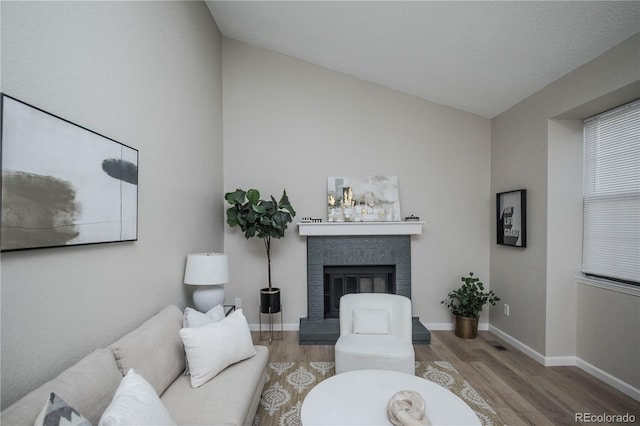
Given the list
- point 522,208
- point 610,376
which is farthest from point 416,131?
point 610,376

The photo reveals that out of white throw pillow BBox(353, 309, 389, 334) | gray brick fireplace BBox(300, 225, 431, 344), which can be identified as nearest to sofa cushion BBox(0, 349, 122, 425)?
white throw pillow BBox(353, 309, 389, 334)

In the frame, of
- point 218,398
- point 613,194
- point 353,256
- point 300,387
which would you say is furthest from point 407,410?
point 613,194

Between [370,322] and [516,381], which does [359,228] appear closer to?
[370,322]

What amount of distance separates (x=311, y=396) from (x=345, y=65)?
356 cm

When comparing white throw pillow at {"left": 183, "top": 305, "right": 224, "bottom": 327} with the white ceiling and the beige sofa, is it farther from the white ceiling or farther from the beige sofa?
the white ceiling

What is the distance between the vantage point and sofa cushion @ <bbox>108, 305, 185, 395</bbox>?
4.79 ft

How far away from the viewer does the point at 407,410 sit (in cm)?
139

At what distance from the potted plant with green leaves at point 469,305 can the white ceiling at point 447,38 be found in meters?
2.24

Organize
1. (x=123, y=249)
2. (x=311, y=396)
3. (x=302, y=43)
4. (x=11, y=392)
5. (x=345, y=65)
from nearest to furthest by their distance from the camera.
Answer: (x=11, y=392) < (x=311, y=396) < (x=123, y=249) < (x=302, y=43) < (x=345, y=65)

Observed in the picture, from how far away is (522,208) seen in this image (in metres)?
3.19

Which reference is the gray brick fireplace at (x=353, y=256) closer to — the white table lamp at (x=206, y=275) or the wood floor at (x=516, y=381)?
the wood floor at (x=516, y=381)

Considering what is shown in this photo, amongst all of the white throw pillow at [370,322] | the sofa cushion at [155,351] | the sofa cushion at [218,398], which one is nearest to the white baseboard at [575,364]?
the white throw pillow at [370,322]

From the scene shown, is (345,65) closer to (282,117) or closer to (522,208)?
(282,117)

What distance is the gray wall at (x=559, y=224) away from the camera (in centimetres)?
240
